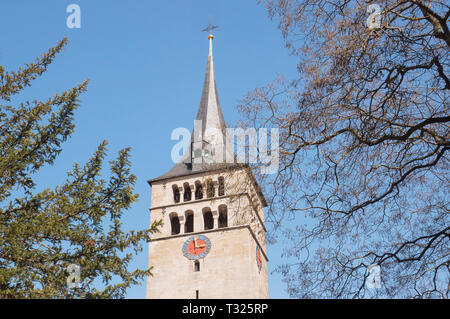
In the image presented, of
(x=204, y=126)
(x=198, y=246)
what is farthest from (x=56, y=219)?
(x=204, y=126)

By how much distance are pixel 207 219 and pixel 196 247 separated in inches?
117

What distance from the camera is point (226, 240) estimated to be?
42.0m

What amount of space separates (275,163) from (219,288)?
30.7m

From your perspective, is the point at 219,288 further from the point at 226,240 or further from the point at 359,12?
the point at 359,12

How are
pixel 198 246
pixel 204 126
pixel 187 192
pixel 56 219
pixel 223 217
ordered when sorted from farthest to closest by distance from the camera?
pixel 204 126 → pixel 187 192 → pixel 223 217 → pixel 198 246 → pixel 56 219

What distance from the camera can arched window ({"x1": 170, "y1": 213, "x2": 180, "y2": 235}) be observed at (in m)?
44.8

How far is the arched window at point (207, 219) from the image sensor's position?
44.3 m

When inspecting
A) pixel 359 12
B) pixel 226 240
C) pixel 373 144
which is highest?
pixel 226 240

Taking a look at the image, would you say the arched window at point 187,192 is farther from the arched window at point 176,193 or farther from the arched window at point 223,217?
the arched window at point 223,217

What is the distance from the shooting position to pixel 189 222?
147 ft

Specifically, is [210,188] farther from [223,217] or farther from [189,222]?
[189,222]

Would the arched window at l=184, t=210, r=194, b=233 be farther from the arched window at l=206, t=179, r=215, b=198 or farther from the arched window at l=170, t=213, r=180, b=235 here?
the arched window at l=206, t=179, r=215, b=198

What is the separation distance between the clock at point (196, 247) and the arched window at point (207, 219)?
1740 mm

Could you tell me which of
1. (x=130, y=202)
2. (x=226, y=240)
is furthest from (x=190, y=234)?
(x=130, y=202)
